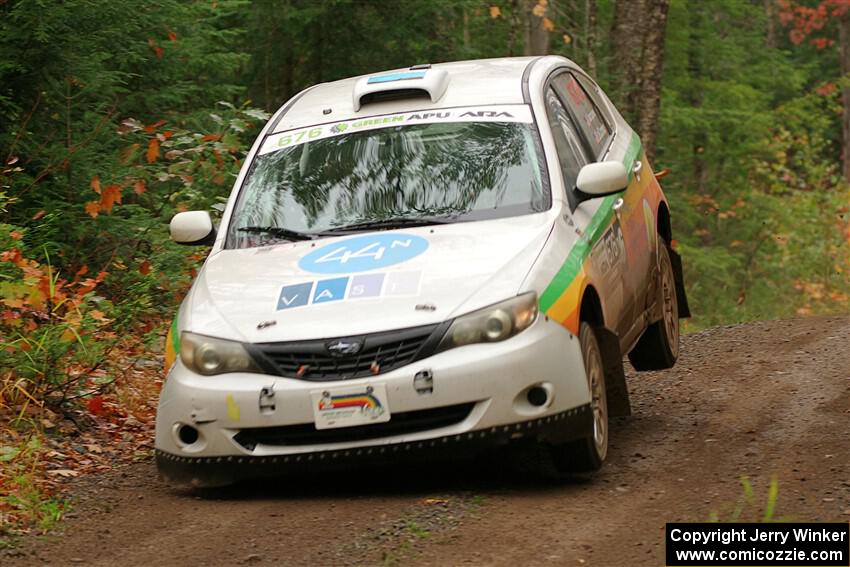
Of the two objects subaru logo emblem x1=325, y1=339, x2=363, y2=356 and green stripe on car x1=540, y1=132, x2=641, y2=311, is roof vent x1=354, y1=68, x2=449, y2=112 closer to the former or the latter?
green stripe on car x1=540, y1=132, x2=641, y2=311

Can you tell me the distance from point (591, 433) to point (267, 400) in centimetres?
147

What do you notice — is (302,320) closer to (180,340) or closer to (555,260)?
(180,340)

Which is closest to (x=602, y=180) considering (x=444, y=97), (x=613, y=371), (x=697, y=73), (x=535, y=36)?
(x=613, y=371)

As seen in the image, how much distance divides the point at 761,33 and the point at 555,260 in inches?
898

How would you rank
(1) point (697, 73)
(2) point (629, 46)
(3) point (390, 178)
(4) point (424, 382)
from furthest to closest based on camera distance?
(1) point (697, 73) → (2) point (629, 46) → (3) point (390, 178) → (4) point (424, 382)

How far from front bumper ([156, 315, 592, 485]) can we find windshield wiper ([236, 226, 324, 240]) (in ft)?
3.55

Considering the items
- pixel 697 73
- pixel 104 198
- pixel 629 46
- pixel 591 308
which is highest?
pixel 591 308

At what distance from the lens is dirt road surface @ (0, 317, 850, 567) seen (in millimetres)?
5473

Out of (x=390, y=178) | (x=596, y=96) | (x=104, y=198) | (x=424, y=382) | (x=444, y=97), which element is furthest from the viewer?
(x=104, y=198)

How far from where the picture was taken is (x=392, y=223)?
276 inches

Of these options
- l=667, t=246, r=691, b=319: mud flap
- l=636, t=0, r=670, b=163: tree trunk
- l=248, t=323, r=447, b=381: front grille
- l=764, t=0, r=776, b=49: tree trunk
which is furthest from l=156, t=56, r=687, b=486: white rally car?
l=764, t=0, r=776, b=49: tree trunk

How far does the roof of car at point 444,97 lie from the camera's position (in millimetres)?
7723

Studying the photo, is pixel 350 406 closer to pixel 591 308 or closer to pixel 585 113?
pixel 591 308

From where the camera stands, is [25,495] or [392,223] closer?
[25,495]
